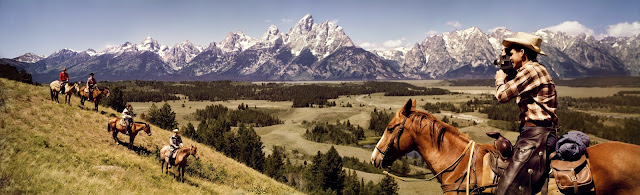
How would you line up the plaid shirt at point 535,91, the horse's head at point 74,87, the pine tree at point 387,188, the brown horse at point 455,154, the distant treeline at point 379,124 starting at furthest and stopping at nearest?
the distant treeline at point 379,124 → the pine tree at point 387,188 → the horse's head at point 74,87 → the plaid shirt at point 535,91 → the brown horse at point 455,154

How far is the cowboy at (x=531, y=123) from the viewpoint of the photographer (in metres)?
6.04

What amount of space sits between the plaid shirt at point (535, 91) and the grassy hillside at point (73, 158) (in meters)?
16.1

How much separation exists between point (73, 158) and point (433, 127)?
20.6 metres

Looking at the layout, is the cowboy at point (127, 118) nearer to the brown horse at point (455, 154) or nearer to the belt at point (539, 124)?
the brown horse at point (455, 154)

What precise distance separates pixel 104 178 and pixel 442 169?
55.2 feet

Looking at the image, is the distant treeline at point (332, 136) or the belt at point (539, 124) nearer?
the belt at point (539, 124)

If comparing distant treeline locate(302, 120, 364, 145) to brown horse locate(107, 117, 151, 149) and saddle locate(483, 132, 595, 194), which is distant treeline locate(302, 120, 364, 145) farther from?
saddle locate(483, 132, 595, 194)

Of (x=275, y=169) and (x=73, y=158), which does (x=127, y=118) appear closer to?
(x=73, y=158)

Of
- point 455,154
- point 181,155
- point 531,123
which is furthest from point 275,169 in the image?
point 531,123

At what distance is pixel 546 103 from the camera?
6.04 metres

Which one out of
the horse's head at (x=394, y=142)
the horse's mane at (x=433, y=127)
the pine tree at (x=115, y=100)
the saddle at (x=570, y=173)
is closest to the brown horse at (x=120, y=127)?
the horse's head at (x=394, y=142)

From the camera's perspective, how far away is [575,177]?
19.3ft

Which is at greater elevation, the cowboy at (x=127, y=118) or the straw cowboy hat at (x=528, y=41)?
the straw cowboy hat at (x=528, y=41)

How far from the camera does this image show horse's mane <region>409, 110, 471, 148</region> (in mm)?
7850
